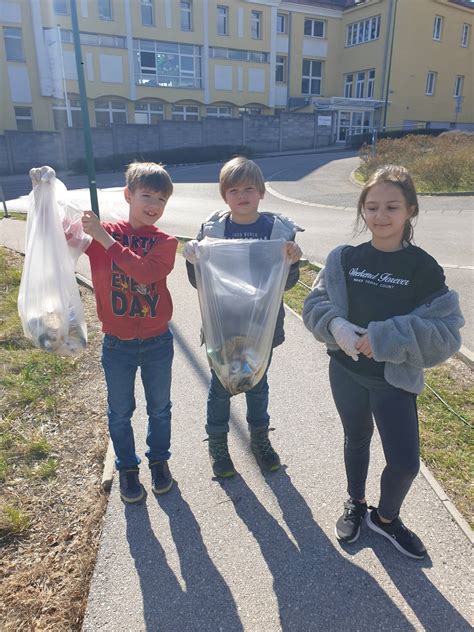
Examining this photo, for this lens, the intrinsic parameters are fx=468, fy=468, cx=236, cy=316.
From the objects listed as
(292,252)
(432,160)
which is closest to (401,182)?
(292,252)

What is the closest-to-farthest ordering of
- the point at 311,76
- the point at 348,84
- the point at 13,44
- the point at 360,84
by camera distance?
the point at 13,44
the point at 360,84
the point at 311,76
the point at 348,84

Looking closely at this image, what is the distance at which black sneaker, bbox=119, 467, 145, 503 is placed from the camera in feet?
8.36

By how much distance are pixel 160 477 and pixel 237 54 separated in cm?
3760

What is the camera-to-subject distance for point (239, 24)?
3391 cm

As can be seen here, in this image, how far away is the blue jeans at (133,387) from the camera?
2482 millimetres

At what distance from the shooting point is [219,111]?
35.3 metres

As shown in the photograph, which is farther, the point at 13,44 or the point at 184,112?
the point at 184,112

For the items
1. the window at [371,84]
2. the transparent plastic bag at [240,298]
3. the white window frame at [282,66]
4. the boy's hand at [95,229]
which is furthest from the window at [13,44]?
the transparent plastic bag at [240,298]

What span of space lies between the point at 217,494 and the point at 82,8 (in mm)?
34890

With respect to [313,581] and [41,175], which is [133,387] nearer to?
[41,175]

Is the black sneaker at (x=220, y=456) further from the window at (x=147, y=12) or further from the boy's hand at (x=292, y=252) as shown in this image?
the window at (x=147, y=12)

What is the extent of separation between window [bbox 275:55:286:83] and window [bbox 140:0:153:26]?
33.7 ft

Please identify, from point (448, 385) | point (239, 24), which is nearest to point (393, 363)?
point (448, 385)

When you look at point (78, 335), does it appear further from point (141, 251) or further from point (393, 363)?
point (393, 363)
